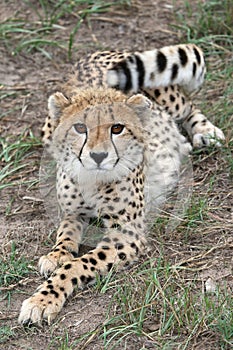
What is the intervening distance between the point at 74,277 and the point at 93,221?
1.66ft

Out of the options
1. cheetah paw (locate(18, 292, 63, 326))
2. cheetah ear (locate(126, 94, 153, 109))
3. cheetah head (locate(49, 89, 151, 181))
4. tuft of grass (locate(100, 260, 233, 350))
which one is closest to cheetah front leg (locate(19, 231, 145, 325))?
cheetah paw (locate(18, 292, 63, 326))

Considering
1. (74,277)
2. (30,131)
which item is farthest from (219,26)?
(74,277)

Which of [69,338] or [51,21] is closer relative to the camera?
[69,338]

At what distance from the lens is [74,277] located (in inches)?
139

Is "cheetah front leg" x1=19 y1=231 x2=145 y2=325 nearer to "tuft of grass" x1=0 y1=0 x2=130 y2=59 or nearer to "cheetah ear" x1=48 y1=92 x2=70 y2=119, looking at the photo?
"cheetah ear" x1=48 y1=92 x2=70 y2=119

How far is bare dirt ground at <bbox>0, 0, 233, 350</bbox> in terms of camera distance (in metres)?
3.38

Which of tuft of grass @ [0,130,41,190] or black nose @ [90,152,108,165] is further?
tuft of grass @ [0,130,41,190]

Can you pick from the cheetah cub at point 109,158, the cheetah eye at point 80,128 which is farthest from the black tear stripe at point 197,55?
the cheetah eye at point 80,128

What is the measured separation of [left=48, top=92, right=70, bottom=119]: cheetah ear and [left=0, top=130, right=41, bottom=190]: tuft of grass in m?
0.55

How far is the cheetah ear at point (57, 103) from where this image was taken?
394 centimetres

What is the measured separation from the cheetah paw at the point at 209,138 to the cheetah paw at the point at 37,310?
58.9 inches

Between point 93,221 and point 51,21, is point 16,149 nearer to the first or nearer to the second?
point 93,221

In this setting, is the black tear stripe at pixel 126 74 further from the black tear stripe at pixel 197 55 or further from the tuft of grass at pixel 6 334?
the tuft of grass at pixel 6 334

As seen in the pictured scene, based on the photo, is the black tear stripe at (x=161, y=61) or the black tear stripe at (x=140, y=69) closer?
→ the black tear stripe at (x=140, y=69)
